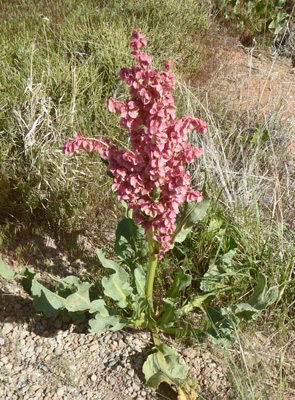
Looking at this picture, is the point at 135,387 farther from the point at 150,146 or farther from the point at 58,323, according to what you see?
the point at 150,146

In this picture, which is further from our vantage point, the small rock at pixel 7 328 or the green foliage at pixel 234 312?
the small rock at pixel 7 328

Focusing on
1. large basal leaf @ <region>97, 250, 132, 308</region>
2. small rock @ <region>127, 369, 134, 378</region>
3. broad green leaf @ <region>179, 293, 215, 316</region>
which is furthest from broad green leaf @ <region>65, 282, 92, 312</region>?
broad green leaf @ <region>179, 293, 215, 316</region>

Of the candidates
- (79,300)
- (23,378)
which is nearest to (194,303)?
(79,300)

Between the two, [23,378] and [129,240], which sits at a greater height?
[129,240]

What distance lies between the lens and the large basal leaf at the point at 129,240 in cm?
221

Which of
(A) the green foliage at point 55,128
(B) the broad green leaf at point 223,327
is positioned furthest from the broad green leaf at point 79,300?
(A) the green foliage at point 55,128

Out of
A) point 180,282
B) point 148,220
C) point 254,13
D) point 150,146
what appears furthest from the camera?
point 254,13

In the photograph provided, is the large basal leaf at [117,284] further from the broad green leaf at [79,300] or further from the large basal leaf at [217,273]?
the large basal leaf at [217,273]

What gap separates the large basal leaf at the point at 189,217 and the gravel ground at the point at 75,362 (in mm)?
575

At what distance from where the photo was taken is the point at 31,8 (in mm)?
4613

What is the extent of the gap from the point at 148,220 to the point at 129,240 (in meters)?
0.59

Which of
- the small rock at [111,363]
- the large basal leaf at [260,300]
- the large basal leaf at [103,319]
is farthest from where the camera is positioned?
the small rock at [111,363]

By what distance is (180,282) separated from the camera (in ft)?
6.73

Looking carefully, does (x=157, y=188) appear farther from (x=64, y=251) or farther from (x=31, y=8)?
(x=31, y=8)
